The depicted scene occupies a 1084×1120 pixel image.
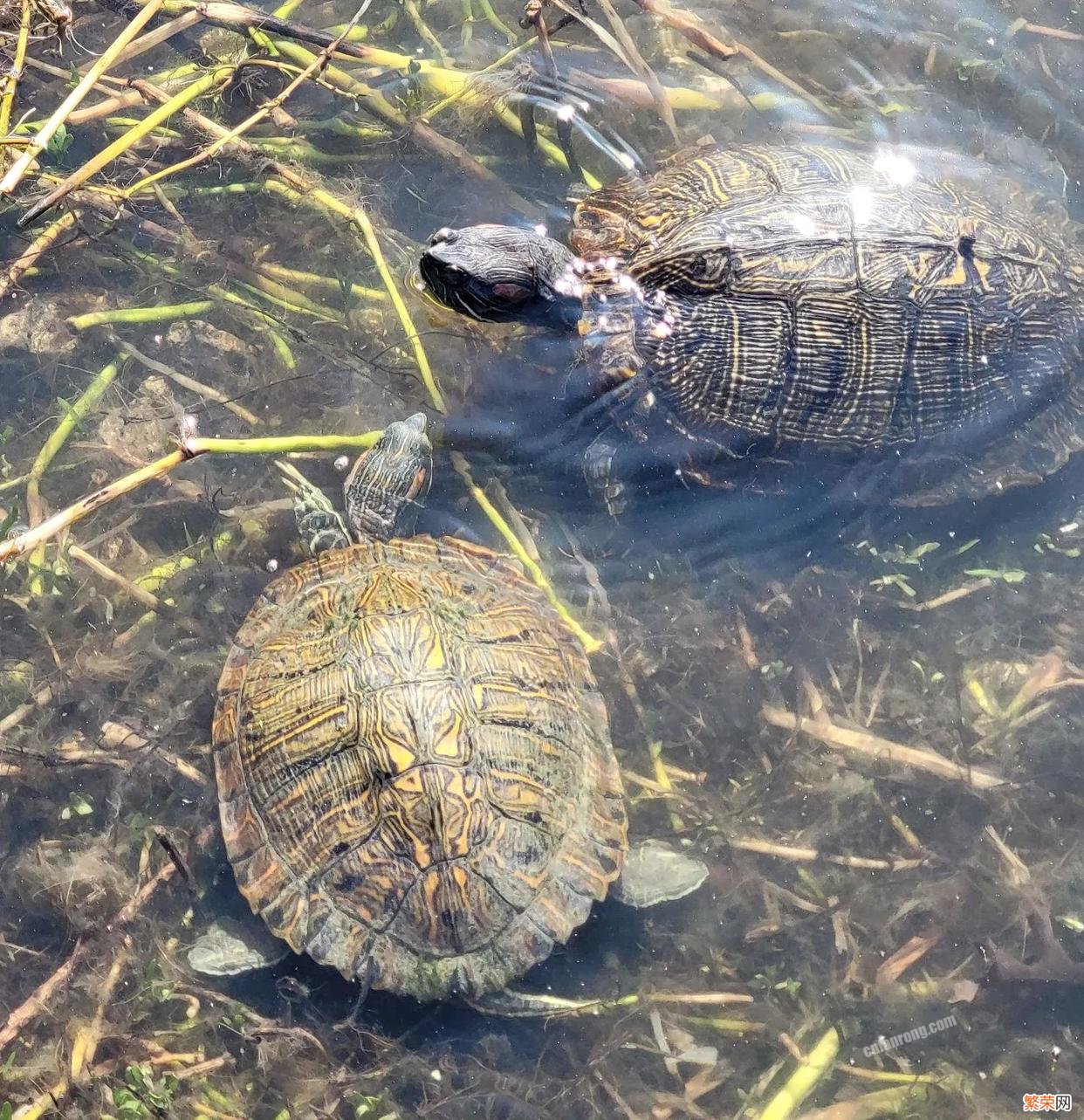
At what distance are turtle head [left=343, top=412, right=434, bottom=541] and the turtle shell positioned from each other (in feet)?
3.39

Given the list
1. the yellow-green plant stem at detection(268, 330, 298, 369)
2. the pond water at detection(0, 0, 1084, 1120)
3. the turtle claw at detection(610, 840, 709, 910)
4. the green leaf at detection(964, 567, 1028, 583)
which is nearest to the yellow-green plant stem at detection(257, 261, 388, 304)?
the pond water at detection(0, 0, 1084, 1120)

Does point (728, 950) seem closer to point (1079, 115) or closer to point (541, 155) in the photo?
point (541, 155)

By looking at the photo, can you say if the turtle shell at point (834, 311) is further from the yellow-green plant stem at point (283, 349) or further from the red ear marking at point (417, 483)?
the yellow-green plant stem at point (283, 349)

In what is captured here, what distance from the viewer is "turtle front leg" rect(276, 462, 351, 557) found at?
431cm

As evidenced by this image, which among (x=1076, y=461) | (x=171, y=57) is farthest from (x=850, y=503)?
(x=171, y=57)

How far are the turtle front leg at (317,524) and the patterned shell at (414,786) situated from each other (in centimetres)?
42

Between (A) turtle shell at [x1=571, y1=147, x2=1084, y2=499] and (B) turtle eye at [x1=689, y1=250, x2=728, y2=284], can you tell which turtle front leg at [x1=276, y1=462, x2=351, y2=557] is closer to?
(A) turtle shell at [x1=571, y1=147, x2=1084, y2=499]

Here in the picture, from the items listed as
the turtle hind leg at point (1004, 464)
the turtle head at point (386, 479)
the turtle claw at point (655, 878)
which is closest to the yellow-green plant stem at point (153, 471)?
the turtle head at point (386, 479)

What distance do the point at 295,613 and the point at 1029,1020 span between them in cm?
381

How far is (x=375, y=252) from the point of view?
457 centimetres

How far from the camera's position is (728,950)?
4102 millimetres

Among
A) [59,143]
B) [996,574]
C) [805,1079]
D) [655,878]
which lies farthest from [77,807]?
[996,574]

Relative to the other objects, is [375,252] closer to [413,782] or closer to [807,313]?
[807,313]

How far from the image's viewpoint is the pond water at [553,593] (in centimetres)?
391
